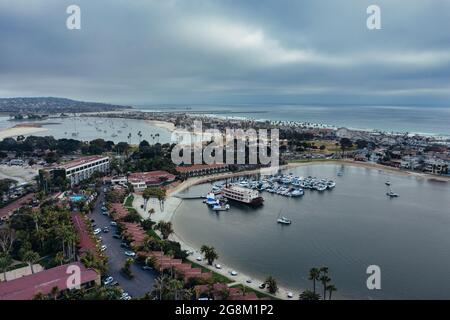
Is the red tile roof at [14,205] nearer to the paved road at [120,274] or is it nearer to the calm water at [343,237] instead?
the paved road at [120,274]

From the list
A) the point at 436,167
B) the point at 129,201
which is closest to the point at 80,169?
the point at 129,201

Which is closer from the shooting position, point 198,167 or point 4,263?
point 4,263

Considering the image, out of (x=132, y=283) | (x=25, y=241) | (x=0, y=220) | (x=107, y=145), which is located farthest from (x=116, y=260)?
(x=107, y=145)

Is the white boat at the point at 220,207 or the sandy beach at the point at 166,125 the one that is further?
the sandy beach at the point at 166,125

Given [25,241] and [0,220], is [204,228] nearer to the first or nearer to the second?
[25,241]

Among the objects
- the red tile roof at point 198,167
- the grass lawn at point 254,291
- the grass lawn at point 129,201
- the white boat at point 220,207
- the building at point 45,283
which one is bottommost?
the grass lawn at point 254,291

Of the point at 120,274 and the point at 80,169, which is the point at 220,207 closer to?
the point at 120,274

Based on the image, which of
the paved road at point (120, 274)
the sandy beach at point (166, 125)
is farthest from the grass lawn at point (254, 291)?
the sandy beach at point (166, 125)
